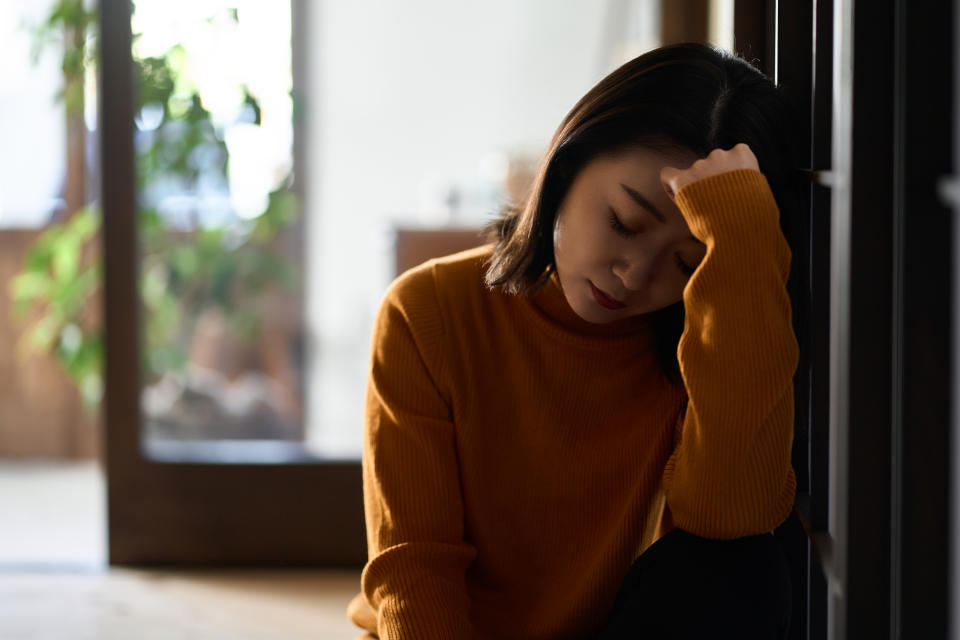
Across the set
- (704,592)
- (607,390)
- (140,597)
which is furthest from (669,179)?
(140,597)

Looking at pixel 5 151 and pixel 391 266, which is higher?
pixel 5 151

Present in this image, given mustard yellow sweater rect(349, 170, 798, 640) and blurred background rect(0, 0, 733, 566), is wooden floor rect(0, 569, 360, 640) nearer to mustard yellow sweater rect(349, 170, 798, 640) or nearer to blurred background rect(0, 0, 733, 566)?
blurred background rect(0, 0, 733, 566)

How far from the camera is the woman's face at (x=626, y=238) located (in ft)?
3.55

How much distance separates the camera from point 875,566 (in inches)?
34.7

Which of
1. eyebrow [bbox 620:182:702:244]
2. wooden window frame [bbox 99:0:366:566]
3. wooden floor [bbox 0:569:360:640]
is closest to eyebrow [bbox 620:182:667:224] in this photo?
eyebrow [bbox 620:182:702:244]

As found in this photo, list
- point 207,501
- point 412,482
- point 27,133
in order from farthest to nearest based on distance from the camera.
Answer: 1. point 27,133
2. point 207,501
3. point 412,482

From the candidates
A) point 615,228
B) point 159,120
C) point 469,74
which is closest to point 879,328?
point 615,228

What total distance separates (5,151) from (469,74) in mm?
1734

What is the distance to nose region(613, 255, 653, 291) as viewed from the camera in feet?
3.56

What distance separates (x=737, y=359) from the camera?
107cm

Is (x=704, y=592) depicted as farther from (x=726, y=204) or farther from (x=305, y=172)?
(x=305, y=172)

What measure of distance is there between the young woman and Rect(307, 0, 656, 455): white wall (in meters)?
1.01

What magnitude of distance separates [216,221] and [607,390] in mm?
1339

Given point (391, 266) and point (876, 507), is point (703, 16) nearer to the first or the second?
point (391, 266)
